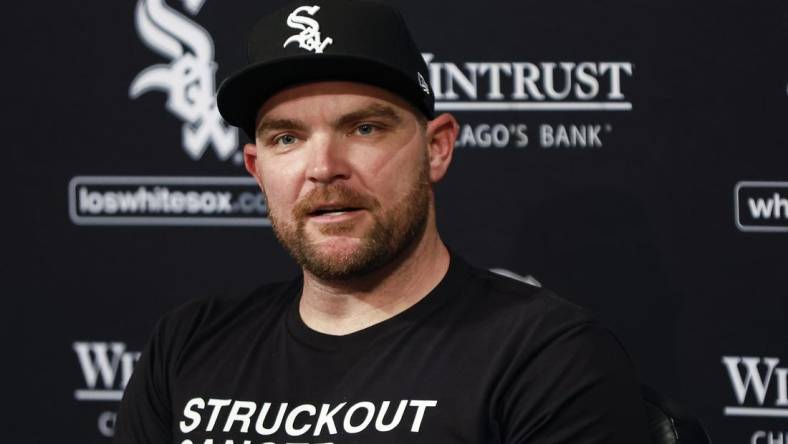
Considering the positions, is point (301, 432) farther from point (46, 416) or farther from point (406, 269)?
point (46, 416)

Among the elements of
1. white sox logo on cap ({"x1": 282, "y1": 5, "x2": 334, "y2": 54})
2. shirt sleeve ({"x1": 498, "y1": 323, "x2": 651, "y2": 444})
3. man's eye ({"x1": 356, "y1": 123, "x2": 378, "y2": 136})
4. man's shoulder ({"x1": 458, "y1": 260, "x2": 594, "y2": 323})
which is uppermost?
white sox logo on cap ({"x1": 282, "y1": 5, "x2": 334, "y2": 54})

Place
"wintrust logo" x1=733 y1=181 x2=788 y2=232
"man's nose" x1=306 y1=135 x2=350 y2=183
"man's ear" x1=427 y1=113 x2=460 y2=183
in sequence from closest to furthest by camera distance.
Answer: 1. "man's nose" x1=306 y1=135 x2=350 y2=183
2. "man's ear" x1=427 y1=113 x2=460 y2=183
3. "wintrust logo" x1=733 y1=181 x2=788 y2=232

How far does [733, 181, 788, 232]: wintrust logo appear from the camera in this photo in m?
2.05

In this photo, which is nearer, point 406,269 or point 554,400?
point 554,400

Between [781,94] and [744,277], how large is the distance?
34cm

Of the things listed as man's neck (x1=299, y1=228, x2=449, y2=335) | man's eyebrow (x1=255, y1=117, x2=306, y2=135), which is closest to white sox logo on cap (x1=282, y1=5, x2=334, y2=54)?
man's eyebrow (x1=255, y1=117, x2=306, y2=135)

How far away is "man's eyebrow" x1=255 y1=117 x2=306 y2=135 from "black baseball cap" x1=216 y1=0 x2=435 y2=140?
4 cm

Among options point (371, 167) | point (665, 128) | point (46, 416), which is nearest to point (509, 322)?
point (371, 167)

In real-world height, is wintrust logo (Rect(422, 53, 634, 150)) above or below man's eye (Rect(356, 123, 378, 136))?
below

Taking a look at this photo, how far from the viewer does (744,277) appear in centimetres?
207

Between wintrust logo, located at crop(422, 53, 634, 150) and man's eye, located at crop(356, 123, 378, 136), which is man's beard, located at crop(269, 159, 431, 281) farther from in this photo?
wintrust logo, located at crop(422, 53, 634, 150)

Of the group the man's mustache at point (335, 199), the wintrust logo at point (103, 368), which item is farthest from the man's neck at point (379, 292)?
the wintrust logo at point (103, 368)

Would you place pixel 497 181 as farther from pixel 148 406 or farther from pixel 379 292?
pixel 148 406

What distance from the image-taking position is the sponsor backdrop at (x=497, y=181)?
81.2 inches
